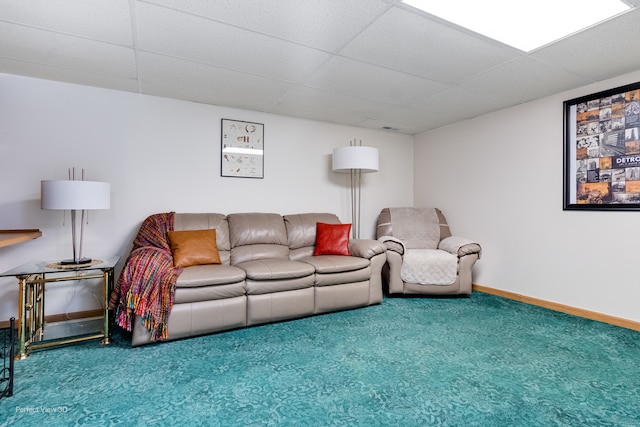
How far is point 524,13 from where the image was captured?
2092 mm

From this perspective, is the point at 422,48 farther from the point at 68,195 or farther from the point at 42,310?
the point at 42,310

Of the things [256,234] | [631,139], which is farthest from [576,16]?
[256,234]

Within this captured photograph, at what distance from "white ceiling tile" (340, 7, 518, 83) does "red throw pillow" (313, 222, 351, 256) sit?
184 cm

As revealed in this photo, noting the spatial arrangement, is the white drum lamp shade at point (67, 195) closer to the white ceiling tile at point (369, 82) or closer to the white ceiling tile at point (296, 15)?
the white ceiling tile at point (296, 15)

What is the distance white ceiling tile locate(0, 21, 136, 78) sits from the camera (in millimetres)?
2256

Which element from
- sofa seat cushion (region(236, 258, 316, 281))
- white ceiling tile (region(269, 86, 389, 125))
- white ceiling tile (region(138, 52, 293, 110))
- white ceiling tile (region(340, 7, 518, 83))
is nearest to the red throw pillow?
sofa seat cushion (region(236, 258, 316, 281))

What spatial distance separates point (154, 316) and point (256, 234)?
141 cm

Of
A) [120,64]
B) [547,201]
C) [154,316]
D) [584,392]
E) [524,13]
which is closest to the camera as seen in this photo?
[584,392]

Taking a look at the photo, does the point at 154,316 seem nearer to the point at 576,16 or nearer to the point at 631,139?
the point at 576,16

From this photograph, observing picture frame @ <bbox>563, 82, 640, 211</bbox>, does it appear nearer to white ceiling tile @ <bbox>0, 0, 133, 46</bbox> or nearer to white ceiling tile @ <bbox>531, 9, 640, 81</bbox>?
white ceiling tile @ <bbox>531, 9, 640, 81</bbox>

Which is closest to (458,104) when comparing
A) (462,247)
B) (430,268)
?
(462,247)

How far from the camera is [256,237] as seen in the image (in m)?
3.63

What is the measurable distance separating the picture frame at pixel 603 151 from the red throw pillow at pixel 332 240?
2.30 meters

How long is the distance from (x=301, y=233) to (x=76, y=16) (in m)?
2.71
